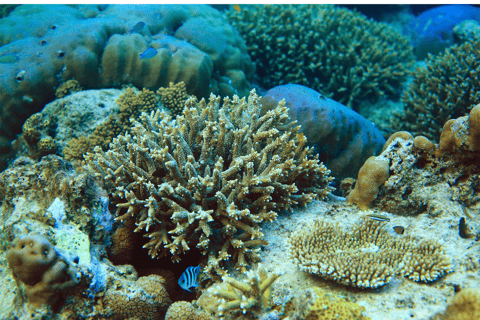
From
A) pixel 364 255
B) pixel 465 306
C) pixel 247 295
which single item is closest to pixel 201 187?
pixel 247 295

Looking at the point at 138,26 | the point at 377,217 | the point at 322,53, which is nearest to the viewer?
the point at 377,217

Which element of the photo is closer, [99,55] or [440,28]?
[99,55]

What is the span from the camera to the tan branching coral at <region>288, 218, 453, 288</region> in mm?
2369

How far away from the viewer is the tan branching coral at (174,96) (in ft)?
17.0

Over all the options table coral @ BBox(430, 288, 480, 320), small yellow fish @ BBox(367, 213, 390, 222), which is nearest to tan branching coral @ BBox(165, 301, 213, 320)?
table coral @ BBox(430, 288, 480, 320)

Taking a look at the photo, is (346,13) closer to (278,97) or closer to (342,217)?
(278,97)

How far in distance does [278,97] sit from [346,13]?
4.98 metres

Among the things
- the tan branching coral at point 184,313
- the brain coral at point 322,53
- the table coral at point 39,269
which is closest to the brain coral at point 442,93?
the brain coral at point 322,53

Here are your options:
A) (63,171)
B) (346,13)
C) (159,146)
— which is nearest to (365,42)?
(346,13)

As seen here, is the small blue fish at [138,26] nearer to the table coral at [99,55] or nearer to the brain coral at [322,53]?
the table coral at [99,55]

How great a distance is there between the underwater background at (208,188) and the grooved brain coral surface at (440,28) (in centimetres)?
306

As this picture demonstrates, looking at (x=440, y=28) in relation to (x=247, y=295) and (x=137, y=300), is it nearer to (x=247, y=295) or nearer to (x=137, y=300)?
(x=247, y=295)

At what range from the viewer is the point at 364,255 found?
8.38 ft

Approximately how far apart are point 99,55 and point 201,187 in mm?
4431
